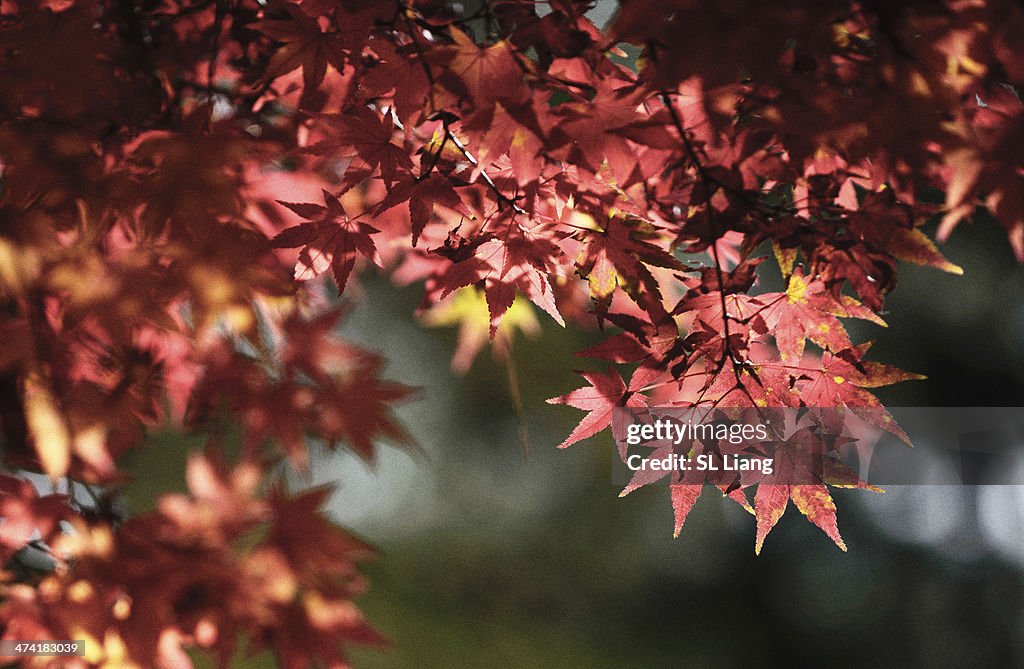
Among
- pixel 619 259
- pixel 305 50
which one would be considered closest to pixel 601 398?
pixel 619 259

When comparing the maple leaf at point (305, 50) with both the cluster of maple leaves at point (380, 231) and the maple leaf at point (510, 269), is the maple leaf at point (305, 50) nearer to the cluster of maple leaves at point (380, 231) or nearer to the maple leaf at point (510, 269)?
the cluster of maple leaves at point (380, 231)

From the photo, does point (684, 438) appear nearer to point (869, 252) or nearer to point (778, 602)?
point (869, 252)

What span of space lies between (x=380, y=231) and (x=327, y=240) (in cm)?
10

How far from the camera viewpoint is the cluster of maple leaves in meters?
0.55

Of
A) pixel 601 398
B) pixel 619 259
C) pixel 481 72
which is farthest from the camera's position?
pixel 601 398

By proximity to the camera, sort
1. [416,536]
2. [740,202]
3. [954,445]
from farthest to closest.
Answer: [954,445]
[416,536]
[740,202]

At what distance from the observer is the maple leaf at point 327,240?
773 mm

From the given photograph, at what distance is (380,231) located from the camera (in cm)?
75

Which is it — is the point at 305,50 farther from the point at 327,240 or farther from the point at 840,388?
the point at 840,388

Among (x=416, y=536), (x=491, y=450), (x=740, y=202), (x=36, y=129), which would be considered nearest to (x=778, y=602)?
(x=491, y=450)

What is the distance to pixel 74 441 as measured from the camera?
75 centimetres

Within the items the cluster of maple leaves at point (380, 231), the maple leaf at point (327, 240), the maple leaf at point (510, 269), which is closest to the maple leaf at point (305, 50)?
the cluster of maple leaves at point (380, 231)

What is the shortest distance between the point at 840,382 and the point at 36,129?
3.29 ft

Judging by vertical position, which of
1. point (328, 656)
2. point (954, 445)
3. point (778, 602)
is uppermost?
point (328, 656)
